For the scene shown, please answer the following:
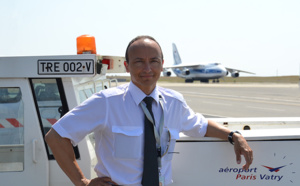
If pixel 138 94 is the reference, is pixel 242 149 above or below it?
below

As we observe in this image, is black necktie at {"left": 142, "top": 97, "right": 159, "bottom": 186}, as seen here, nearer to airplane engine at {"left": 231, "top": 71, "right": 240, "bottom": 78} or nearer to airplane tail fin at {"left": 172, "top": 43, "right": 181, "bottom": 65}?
airplane engine at {"left": 231, "top": 71, "right": 240, "bottom": 78}

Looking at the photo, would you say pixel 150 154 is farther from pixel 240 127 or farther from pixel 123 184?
pixel 240 127

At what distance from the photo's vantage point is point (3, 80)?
2.58m

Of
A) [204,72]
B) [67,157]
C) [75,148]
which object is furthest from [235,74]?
[67,157]

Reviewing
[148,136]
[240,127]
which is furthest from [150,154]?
[240,127]

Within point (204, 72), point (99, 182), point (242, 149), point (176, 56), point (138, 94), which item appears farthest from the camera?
point (176, 56)

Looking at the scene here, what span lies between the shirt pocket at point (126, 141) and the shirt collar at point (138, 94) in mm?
183

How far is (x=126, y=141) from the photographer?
2064mm

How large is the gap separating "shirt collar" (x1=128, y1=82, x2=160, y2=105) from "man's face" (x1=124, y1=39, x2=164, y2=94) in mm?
56

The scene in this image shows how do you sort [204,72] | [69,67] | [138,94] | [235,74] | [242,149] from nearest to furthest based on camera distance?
[138,94], [242,149], [69,67], [204,72], [235,74]

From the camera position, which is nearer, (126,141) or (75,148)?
(126,141)

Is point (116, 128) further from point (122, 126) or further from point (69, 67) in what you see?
point (69, 67)

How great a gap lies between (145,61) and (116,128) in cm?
44

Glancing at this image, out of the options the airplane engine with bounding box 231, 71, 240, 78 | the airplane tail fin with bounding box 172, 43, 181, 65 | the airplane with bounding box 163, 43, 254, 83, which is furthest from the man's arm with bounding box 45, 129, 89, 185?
the airplane tail fin with bounding box 172, 43, 181, 65
